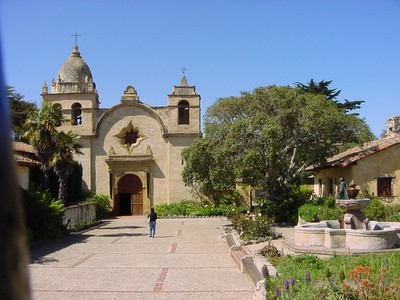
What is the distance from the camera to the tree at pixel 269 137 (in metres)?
25.1

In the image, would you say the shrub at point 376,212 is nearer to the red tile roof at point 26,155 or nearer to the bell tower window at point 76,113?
the red tile roof at point 26,155

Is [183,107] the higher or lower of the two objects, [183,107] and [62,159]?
the higher

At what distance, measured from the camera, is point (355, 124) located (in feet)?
84.6

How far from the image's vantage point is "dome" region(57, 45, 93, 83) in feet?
134

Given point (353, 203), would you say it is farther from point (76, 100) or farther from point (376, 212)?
point (76, 100)

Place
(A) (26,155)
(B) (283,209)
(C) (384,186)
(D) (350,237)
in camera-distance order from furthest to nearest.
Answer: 1. (A) (26,155)
2. (B) (283,209)
3. (C) (384,186)
4. (D) (350,237)

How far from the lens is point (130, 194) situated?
39.5 meters

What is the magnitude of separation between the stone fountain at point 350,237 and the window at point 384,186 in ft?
35.0

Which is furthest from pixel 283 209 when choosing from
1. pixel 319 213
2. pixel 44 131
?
pixel 44 131

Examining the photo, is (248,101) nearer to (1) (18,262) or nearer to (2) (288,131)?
(2) (288,131)

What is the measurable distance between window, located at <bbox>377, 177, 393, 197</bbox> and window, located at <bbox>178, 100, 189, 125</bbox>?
59.4ft

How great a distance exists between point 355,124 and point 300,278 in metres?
18.5

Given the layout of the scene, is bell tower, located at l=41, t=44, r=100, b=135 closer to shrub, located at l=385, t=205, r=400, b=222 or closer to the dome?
the dome

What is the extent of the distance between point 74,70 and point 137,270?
1230 inches
